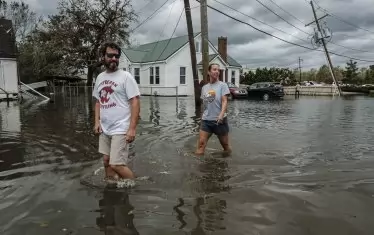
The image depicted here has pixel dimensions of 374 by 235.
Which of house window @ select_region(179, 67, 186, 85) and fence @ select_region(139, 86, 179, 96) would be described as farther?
house window @ select_region(179, 67, 186, 85)

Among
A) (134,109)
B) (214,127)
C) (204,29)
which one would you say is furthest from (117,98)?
(204,29)

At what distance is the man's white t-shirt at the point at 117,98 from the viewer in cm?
514

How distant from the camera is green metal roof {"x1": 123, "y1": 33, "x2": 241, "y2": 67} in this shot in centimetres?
4191

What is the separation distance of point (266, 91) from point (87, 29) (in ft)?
59.4

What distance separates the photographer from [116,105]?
519 cm

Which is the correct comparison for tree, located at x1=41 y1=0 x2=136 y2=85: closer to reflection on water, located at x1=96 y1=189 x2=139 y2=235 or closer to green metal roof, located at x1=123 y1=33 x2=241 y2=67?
green metal roof, located at x1=123 y1=33 x2=241 y2=67

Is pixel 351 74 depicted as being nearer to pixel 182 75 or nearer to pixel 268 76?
pixel 268 76

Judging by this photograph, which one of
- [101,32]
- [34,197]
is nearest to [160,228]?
[34,197]

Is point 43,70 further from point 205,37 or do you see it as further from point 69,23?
point 205,37

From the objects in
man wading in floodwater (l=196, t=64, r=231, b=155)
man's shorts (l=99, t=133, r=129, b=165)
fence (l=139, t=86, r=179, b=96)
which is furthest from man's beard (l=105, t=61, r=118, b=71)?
fence (l=139, t=86, r=179, b=96)

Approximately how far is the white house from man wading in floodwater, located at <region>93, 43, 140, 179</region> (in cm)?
3255

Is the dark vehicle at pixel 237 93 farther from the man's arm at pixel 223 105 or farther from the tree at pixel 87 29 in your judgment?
the man's arm at pixel 223 105

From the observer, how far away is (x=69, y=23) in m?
39.8

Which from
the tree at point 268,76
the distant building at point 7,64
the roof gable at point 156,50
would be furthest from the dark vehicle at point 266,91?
the distant building at point 7,64
